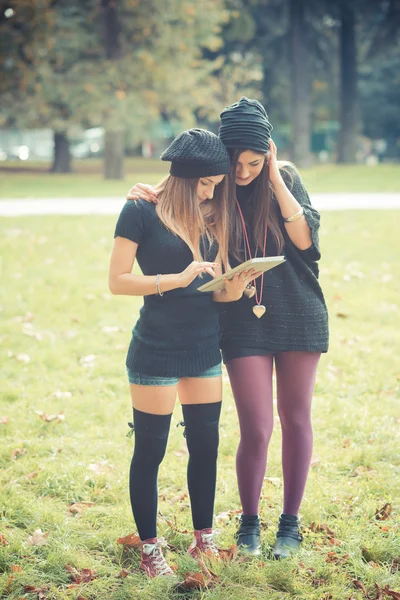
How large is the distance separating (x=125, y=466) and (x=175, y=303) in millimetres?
1711

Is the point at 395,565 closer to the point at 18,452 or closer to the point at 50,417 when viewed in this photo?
the point at 18,452

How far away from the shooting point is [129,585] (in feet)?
10.5

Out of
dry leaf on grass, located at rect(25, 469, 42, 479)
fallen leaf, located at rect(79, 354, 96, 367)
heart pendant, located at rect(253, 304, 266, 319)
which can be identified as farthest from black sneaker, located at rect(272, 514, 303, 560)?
fallen leaf, located at rect(79, 354, 96, 367)

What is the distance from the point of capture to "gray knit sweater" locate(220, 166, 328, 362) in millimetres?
3293

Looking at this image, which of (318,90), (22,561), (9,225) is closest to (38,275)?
(9,225)

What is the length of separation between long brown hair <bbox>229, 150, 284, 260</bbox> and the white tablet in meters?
0.26

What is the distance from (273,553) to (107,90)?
22598 millimetres

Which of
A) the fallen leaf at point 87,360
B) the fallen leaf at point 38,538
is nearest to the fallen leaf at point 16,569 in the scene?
the fallen leaf at point 38,538

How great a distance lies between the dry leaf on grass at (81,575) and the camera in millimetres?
3295

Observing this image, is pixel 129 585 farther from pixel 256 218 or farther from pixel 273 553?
pixel 256 218

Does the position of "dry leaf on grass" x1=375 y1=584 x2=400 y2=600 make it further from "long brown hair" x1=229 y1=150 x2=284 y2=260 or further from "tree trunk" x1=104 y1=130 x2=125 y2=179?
"tree trunk" x1=104 y1=130 x2=125 y2=179

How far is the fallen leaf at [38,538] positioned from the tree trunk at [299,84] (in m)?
28.7

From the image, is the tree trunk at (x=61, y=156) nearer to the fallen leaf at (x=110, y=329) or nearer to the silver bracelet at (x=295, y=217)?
the fallen leaf at (x=110, y=329)

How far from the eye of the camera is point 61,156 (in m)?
32.8
